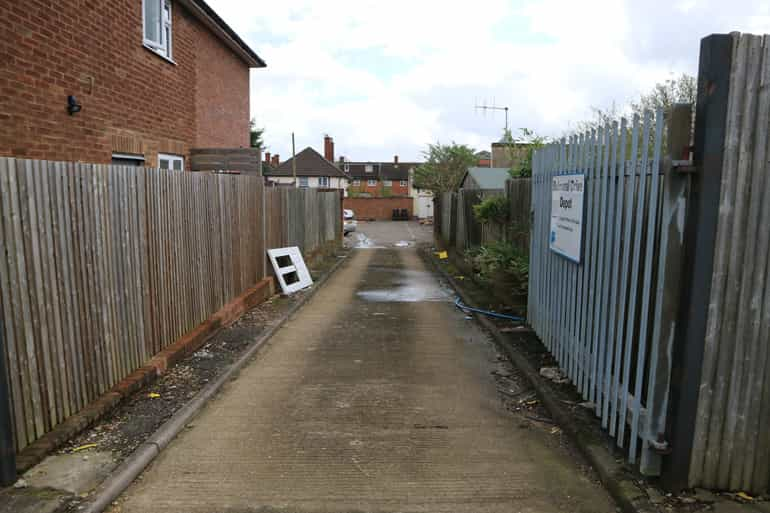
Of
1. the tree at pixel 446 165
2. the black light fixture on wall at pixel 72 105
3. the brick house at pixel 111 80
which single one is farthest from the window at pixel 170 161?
the tree at pixel 446 165

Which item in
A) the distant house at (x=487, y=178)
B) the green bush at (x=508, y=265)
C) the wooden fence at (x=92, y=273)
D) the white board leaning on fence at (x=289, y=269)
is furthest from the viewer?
the distant house at (x=487, y=178)

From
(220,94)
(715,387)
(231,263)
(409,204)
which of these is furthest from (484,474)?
(409,204)

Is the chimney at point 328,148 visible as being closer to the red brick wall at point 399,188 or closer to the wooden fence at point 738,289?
the red brick wall at point 399,188

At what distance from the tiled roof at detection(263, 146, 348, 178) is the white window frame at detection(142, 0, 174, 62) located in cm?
5544

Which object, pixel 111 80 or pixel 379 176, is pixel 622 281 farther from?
pixel 379 176

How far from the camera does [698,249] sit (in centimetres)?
343

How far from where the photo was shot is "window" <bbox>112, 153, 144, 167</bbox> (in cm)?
930

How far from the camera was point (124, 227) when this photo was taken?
18.4 feet

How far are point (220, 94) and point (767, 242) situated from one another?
13.7m

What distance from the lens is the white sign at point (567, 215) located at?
5367mm

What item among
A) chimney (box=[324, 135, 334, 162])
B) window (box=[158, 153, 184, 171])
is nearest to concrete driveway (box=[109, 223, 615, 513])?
window (box=[158, 153, 184, 171])

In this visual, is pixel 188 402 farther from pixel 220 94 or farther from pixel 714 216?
pixel 220 94

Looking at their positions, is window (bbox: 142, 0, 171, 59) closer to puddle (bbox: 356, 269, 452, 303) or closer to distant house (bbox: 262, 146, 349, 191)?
puddle (bbox: 356, 269, 452, 303)

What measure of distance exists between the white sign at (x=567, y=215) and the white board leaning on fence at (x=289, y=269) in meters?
6.59
